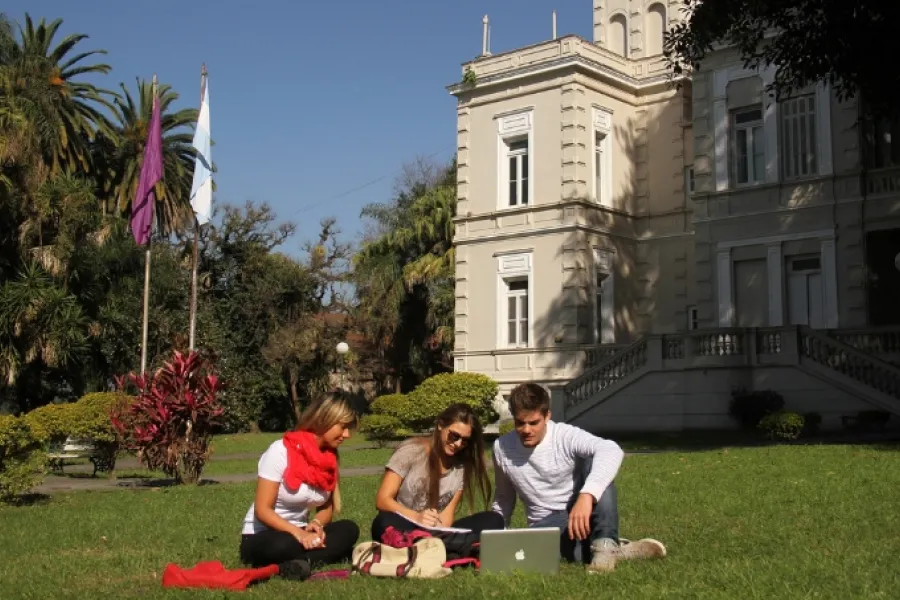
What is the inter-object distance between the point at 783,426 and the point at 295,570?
1677cm

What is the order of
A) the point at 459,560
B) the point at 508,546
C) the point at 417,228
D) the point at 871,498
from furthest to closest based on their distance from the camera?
the point at 417,228
the point at 871,498
the point at 459,560
the point at 508,546

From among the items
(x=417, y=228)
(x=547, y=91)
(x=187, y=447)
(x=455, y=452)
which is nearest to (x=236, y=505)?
(x=187, y=447)

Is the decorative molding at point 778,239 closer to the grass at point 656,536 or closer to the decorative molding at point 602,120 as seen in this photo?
the decorative molding at point 602,120

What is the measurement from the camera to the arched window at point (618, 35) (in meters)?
35.6

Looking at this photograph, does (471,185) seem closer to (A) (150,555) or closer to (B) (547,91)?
(B) (547,91)

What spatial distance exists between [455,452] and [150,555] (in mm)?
2937

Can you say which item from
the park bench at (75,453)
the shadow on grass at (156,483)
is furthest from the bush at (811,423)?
the park bench at (75,453)

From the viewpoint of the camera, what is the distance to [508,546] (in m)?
6.89

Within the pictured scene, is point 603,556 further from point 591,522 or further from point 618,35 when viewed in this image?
point 618,35

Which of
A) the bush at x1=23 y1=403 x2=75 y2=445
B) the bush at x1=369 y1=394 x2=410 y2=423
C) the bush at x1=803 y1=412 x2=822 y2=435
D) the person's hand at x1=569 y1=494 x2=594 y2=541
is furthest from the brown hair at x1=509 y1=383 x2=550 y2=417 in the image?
the bush at x1=369 y1=394 x2=410 y2=423

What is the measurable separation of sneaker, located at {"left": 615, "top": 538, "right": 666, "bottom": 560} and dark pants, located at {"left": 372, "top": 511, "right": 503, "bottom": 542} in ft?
2.90

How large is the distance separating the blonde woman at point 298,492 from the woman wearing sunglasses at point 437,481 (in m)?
0.43

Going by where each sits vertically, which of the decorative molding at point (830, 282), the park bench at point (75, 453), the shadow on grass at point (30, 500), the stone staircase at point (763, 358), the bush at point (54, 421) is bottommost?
the shadow on grass at point (30, 500)

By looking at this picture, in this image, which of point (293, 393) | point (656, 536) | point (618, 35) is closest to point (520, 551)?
point (656, 536)
